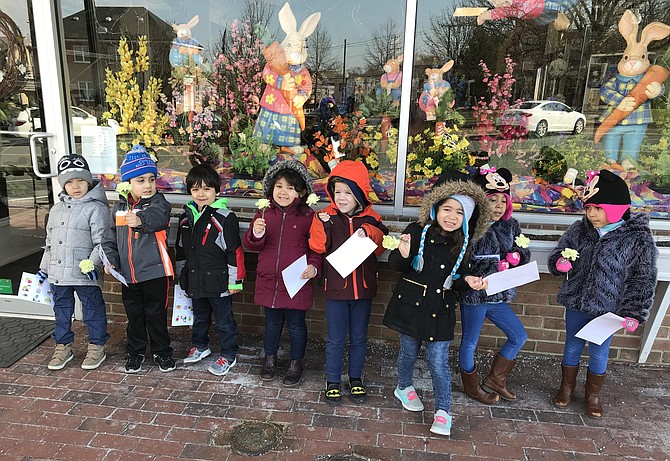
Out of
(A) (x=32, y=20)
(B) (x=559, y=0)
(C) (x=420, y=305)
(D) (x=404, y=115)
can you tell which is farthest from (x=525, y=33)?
(A) (x=32, y=20)

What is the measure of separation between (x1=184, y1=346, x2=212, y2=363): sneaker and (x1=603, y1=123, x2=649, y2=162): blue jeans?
12.7ft

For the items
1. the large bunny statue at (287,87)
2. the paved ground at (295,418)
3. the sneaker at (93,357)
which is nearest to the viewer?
the paved ground at (295,418)

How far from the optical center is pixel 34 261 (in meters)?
4.70

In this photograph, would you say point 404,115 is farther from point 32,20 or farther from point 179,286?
point 32,20

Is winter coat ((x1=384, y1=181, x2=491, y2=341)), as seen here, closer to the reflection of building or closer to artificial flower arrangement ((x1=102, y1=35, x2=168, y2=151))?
artificial flower arrangement ((x1=102, y1=35, x2=168, y2=151))

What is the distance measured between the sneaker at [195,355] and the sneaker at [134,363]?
A: 33cm

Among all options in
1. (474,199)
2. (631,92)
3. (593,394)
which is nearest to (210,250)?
(474,199)

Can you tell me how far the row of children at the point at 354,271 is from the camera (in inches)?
115

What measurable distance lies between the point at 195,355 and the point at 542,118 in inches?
145

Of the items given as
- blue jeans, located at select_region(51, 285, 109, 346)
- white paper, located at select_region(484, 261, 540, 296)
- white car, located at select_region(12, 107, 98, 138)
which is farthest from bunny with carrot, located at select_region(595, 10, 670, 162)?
white car, located at select_region(12, 107, 98, 138)

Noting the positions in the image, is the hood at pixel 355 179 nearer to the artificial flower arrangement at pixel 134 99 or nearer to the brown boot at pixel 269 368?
the brown boot at pixel 269 368

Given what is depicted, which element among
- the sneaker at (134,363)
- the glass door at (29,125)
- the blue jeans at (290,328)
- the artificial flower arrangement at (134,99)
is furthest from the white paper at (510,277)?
the glass door at (29,125)

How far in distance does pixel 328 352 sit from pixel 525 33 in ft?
11.3

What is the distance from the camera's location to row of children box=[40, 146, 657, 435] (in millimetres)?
2930
